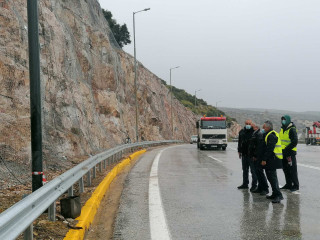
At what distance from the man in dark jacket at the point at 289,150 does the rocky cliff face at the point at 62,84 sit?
23.4 feet

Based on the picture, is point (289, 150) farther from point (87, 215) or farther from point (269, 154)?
point (87, 215)

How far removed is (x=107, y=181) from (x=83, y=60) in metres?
20.9

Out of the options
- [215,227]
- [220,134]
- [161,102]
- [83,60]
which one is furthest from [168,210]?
[161,102]

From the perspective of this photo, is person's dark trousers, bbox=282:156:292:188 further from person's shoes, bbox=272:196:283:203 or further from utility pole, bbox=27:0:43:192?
utility pole, bbox=27:0:43:192

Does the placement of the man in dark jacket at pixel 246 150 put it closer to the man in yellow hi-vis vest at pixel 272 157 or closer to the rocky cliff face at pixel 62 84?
the man in yellow hi-vis vest at pixel 272 157

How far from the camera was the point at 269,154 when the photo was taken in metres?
7.99

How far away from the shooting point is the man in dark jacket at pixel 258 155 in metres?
8.41

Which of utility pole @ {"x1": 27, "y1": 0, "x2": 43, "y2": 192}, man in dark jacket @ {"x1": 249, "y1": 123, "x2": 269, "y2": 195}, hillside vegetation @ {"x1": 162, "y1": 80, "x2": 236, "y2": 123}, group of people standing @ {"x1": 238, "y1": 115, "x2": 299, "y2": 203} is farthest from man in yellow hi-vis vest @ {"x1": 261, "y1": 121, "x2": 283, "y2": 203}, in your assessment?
hillside vegetation @ {"x1": 162, "y1": 80, "x2": 236, "y2": 123}

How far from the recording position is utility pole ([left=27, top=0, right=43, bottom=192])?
6.03 m

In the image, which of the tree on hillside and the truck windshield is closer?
the truck windshield

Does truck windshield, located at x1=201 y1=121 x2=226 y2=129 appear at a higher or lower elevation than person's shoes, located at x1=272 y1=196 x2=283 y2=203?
higher

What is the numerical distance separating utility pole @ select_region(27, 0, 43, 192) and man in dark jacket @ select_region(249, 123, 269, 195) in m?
4.75

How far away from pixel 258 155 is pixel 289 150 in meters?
1.20

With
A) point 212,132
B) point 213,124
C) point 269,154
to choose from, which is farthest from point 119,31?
point 269,154
